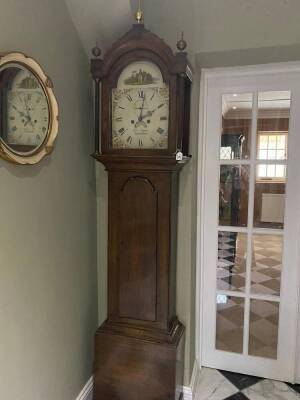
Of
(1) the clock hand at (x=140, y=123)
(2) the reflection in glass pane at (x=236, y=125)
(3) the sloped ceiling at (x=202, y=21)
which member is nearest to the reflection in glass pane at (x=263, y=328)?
(2) the reflection in glass pane at (x=236, y=125)

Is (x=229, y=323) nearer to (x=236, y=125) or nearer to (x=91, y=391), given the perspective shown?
(x=91, y=391)

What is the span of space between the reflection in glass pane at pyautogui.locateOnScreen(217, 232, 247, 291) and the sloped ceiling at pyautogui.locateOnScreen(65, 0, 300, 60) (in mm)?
1072

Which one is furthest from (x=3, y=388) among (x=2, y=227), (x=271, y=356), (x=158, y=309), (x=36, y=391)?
(x=271, y=356)

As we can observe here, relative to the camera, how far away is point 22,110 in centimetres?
120

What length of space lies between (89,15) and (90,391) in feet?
6.50

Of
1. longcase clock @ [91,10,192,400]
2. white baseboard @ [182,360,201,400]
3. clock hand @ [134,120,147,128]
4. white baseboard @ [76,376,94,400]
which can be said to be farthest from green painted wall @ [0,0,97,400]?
white baseboard @ [182,360,201,400]

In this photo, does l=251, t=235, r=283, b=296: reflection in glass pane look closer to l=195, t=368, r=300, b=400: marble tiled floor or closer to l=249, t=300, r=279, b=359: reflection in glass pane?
l=249, t=300, r=279, b=359: reflection in glass pane

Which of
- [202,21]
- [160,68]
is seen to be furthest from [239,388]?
[202,21]

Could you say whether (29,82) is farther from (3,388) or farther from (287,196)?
(287,196)

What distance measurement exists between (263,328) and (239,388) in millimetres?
379

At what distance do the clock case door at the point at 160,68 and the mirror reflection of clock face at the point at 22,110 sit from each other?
0.34 m

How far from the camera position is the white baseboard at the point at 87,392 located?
1.71 meters

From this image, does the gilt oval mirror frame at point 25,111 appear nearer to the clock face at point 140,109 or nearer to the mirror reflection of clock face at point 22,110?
the mirror reflection of clock face at point 22,110

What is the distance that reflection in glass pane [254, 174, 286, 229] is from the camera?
1854 mm
